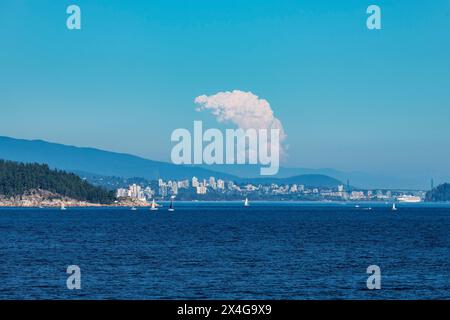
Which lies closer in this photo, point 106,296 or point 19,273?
point 106,296

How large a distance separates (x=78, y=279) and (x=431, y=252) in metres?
51.5

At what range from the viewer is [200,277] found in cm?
6769

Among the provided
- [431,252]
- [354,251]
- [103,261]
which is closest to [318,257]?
[354,251]

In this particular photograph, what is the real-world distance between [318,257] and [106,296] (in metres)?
37.6

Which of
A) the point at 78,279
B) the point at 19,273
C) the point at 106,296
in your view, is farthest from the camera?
the point at 19,273

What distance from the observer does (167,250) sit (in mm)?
99375
